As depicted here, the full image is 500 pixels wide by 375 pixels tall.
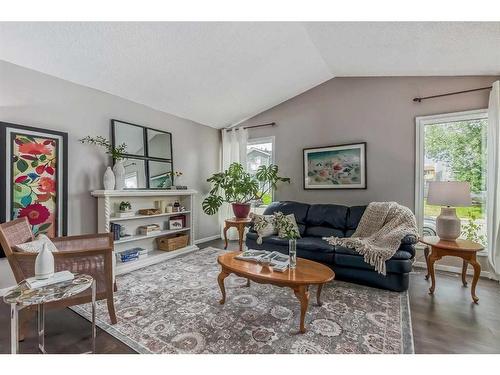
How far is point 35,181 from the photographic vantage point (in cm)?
270

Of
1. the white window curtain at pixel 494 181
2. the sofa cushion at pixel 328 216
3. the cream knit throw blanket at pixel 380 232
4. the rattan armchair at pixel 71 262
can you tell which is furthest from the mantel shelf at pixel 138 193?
the white window curtain at pixel 494 181

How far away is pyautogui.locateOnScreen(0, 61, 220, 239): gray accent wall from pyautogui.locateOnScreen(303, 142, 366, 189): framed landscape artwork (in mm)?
2572

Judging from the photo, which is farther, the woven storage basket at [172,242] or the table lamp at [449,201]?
the woven storage basket at [172,242]

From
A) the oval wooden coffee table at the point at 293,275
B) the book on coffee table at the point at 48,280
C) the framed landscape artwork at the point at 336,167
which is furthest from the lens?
the framed landscape artwork at the point at 336,167

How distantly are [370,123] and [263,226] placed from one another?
232 centimetres

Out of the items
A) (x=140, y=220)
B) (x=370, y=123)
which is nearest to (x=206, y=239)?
(x=140, y=220)

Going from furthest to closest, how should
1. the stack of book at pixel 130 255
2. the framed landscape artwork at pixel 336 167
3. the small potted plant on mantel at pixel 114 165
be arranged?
the framed landscape artwork at pixel 336 167, the stack of book at pixel 130 255, the small potted plant on mantel at pixel 114 165

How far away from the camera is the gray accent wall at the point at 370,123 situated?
3385 mm

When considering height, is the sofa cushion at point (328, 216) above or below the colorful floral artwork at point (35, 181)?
below

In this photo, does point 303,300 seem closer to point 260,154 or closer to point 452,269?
point 452,269

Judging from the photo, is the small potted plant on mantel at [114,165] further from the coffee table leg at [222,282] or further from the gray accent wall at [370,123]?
the gray accent wall at [370,123]

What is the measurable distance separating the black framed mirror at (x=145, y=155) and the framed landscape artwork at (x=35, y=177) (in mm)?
750

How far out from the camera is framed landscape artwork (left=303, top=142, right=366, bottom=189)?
12.8 feet

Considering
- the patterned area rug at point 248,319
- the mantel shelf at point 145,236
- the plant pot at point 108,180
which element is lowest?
the patterned area rug at point 248,319
